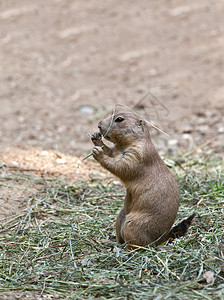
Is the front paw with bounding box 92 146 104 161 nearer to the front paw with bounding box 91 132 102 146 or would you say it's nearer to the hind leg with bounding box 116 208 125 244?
the front paw with bounding box 91 132 102 146

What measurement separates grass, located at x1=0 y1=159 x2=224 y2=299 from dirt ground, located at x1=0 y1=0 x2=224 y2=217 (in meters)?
2.11

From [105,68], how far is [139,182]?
7.23 m

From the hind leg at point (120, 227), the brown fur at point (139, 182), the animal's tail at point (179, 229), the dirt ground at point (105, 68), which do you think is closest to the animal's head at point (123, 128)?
the brown fur at point (139, 182)

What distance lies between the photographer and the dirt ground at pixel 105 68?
853 centimetres

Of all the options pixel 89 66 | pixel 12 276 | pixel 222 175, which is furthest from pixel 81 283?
pixel 89 66

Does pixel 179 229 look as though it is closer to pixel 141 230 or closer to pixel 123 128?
pixel 141 230

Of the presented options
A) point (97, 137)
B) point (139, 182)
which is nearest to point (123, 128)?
point (97, 137)

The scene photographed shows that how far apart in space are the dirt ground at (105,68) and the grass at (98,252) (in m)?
2.11

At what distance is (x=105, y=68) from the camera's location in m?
10.8

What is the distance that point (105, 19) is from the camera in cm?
1179

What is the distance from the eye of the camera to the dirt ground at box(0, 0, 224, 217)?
8.53 m

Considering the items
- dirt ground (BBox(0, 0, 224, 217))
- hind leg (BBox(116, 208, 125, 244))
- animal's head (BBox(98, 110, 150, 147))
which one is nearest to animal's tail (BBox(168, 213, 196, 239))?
hind leg (BBox(116, 208, 125, 244))

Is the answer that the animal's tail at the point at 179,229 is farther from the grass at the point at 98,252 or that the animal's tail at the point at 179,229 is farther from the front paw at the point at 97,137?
the front paw at the point at 97,137

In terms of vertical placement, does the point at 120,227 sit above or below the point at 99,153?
below
